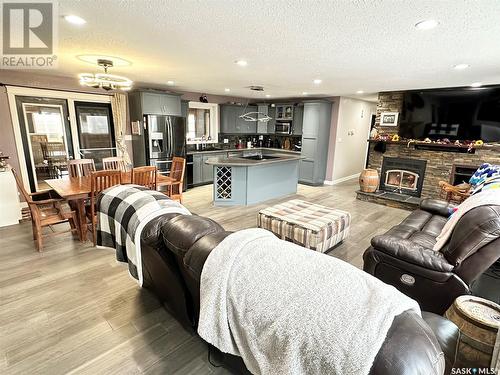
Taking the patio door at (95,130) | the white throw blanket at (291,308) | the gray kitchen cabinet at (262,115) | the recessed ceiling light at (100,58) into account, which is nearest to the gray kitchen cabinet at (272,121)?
the gray kitchen cabinet at (262,115)

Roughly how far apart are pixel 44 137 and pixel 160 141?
2.08 meters

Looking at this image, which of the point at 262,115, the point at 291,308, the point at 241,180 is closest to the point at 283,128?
the point at 262,115

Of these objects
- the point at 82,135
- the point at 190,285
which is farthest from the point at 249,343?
the point at 82,135

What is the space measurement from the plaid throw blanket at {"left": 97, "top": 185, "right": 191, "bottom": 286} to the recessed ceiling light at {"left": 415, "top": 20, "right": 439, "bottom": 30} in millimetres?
2299

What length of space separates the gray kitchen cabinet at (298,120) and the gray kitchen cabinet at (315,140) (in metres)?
0.24

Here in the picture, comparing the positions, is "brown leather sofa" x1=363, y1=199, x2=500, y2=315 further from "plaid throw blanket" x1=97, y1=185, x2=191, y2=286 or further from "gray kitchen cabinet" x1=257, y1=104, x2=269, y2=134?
"gray kitchen cabinet" x1=257, y1=104, x2=269, y2=134

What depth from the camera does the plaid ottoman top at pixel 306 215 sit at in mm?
3078

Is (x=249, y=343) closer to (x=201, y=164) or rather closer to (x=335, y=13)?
(x=335, y=13)

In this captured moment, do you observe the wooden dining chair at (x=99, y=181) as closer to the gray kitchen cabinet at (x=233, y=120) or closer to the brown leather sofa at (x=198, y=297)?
the brown leather sofa at (x=198, y=297)

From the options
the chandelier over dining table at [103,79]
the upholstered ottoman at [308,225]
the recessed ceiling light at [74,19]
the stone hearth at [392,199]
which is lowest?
the stone hearth at [392,199]

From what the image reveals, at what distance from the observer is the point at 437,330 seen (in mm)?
1135

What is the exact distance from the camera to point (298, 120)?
7352mm

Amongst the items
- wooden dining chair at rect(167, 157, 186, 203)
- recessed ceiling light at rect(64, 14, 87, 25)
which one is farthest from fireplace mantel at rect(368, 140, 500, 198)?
recessed ceiling light at rect(64, 14, 87, 25)

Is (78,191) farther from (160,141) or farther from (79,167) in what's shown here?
(160,141)
